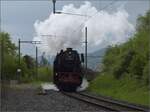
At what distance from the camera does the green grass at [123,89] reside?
105 feet

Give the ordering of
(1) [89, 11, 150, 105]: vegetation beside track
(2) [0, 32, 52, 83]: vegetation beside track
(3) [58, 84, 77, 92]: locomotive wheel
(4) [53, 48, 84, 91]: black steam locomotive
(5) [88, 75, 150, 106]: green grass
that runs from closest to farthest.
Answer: (5) [88, 75, 150, 106]: green grass → (1) [89, 11, 150, 105]: vegetation beside track → (4) [53, 48, 84, 91]: black steam locomotive → (3) [58, 84, 77, 92]: locomotive wheel → (2) [0, 32, 52, 83]: vegetation beside track

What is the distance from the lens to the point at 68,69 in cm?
4328

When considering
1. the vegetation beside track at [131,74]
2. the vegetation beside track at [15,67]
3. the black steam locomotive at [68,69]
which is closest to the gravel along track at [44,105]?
the vegetation beside track at [131,74]

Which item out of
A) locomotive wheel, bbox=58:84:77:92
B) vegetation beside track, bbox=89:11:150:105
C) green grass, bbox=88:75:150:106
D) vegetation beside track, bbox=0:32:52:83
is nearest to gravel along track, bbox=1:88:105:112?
green grass, bbox=88:75:150:106

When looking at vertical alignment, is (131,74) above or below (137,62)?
below

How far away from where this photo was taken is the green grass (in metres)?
32.1

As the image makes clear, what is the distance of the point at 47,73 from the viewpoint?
4311 inches

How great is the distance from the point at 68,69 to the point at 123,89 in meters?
5.72

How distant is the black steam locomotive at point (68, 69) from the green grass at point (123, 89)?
83.3 inches

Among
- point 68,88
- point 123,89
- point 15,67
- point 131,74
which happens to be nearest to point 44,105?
point 123,89

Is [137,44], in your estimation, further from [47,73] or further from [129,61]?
[47,73]

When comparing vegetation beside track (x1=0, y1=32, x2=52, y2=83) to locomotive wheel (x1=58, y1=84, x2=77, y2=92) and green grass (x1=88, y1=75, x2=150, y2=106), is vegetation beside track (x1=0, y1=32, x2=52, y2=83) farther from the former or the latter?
locomotive wheel (x1=58, y1=84, x2=77, y2=92)

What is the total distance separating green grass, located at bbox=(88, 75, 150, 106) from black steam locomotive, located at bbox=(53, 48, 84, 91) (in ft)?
6.94

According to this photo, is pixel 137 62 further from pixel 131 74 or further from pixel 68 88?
pixel 68 88
